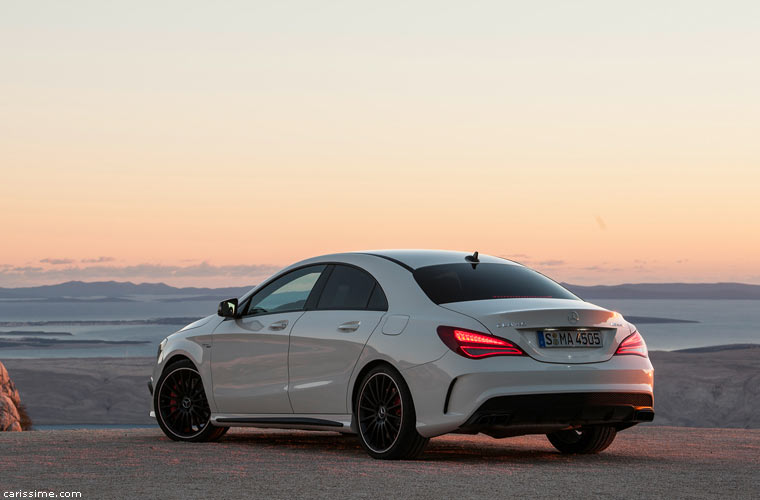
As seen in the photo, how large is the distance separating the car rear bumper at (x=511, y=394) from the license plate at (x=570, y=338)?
0.16m

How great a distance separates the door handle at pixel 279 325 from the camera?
34.9ft

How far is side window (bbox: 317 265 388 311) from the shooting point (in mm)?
9945

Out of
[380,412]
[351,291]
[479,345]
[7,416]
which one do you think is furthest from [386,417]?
[7,416]

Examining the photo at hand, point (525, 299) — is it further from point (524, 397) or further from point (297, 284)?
point (297, 284)

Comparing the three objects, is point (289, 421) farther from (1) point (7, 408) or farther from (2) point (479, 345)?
(1) point (7, 408)

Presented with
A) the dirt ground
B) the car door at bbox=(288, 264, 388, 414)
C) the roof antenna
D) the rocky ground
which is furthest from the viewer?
the rocky ground

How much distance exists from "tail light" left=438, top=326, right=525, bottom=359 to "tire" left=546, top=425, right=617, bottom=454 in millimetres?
1864

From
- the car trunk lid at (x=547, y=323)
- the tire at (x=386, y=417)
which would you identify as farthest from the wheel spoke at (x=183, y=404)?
the car trunk lid at (x=547, y=323)

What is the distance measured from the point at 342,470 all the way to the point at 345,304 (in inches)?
71.9

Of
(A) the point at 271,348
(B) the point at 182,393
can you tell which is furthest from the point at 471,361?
(B) the point at 182,393

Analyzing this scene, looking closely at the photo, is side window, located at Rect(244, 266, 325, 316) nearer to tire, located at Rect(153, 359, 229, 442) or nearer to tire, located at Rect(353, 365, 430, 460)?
tire, located at Rect(153, 359, 229, 442)

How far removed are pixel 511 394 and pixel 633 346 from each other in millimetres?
1252

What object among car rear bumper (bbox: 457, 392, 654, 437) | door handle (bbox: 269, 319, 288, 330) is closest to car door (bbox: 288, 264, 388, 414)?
door handle (bbox: 269, 319, 288, 330)

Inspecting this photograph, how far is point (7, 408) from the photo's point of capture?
85.5 ft
